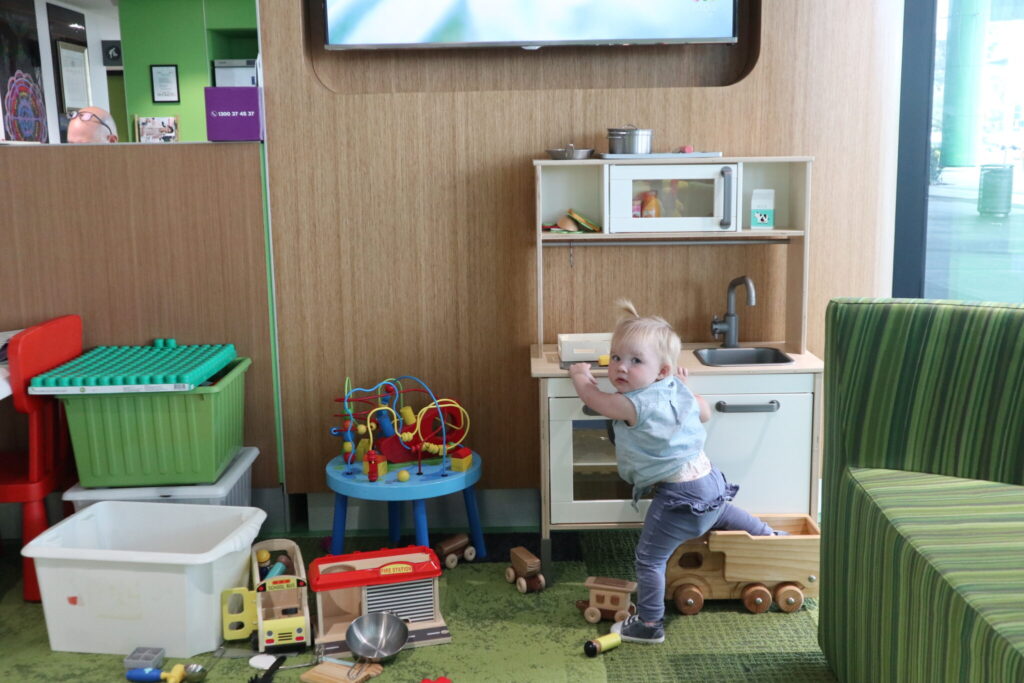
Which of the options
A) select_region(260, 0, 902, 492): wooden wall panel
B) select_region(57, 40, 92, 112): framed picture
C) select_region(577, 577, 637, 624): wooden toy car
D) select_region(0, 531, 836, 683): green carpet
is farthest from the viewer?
select_region(57, 40, 92, 112): framed picture

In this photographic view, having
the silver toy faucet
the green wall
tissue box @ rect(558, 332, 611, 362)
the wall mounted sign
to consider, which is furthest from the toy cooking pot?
the wall mounted sign

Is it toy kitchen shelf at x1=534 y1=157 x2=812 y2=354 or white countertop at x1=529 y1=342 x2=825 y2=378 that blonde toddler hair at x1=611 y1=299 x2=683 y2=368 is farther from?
toy kitchen shelf at x1=534 y1=157 x2=812 y2=354

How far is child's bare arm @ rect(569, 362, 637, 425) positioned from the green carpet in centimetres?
52

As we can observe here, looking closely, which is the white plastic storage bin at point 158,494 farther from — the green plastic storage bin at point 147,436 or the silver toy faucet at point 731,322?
the silver toy faucet at point 731,322

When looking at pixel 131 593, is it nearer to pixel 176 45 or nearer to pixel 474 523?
pixel 474 523

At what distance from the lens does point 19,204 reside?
114 inches

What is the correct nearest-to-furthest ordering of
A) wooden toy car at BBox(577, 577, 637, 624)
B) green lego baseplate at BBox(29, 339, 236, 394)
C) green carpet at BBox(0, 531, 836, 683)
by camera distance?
green carpet at BBox(0, 531, 836, 683)
wooden toy car at BBox(577, 577, 637, 624)
green lego baseplate at BBox(29, 339, 236, 394)

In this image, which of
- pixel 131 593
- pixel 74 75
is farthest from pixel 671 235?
pixel 74 75

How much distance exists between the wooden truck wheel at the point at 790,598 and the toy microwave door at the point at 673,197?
3.19 ft

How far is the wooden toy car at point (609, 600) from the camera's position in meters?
2.45

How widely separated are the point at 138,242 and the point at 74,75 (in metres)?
2.67

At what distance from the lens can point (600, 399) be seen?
2459 mm

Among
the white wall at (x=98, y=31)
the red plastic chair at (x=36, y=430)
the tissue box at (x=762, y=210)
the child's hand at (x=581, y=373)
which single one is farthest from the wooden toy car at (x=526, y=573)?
the white wall at (x=98, y=31)

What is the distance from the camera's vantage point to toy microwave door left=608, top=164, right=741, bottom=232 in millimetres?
2759
